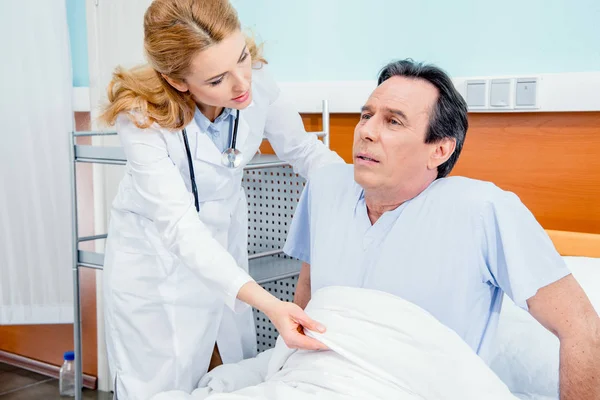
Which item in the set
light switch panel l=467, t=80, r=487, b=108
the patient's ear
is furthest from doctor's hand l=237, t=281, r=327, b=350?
light switch panel l=467, t=80, r=487, b=108

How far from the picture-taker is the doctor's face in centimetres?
147

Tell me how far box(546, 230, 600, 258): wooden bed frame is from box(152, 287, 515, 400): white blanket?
0.70 meters

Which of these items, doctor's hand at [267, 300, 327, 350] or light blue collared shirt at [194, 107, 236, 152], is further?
light blue collared shirt at [194, 107, 236, 152]

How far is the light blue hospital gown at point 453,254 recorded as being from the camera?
123 centimetres

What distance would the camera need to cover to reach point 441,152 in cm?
136

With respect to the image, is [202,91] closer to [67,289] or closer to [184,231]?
[184,231]

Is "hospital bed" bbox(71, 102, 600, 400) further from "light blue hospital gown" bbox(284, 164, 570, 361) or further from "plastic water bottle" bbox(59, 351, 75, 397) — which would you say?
"plastic water bottle" bbox(59, 351, 75, 397)

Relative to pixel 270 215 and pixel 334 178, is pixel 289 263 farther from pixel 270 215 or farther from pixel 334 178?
pixel 334 178

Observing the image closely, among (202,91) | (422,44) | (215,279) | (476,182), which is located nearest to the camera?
(476,182)

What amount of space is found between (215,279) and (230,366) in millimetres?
277

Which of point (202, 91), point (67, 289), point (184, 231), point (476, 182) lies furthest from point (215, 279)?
point (67, 289)

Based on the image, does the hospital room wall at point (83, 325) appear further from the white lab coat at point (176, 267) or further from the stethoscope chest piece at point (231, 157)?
the stethoscope chest piece at point (231, 157)

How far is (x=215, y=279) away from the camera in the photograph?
1422 mm

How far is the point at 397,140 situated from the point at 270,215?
3.67 feet
